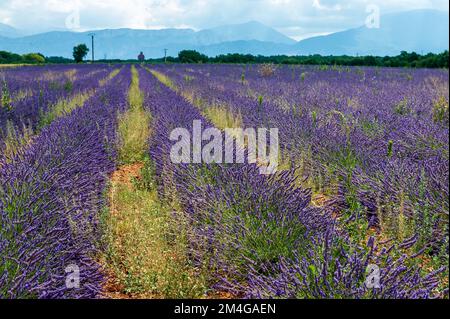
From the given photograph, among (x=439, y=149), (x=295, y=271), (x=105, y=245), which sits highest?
(x=439, y=149)

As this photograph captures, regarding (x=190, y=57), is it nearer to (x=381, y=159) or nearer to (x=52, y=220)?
(x=381, y=159)

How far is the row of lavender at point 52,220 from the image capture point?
2.09 m

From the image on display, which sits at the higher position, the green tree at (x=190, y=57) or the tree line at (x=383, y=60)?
the green tree at (x=190, y=57)

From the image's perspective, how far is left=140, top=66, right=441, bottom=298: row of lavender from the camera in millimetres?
1981

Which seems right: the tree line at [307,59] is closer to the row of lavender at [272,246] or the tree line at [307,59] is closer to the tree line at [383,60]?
the tree line at [383,60]

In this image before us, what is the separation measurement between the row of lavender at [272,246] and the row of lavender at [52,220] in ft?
2.25

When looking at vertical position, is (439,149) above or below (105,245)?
above

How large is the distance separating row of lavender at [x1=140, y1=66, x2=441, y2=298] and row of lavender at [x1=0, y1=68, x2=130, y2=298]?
2.25 ft

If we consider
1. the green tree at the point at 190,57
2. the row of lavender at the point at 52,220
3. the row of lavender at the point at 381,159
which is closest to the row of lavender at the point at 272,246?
the row of lavender at the point at 381,159

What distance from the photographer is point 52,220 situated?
272 cm

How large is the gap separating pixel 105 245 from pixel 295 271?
1.51 m
